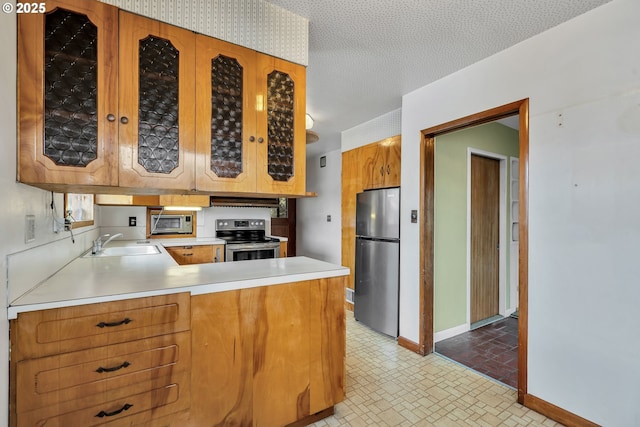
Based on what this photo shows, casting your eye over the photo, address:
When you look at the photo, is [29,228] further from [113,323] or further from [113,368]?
[113,368]

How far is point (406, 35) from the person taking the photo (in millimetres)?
1976

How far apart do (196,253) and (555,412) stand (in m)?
3.73

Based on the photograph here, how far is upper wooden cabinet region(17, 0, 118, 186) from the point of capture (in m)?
1.21

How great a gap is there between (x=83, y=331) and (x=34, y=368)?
0.18 meters

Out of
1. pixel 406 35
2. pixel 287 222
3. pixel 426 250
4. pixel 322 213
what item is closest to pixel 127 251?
pixel 426 250

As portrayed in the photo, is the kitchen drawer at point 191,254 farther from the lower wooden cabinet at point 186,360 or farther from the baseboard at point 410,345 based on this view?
the baseboard at point 410,345

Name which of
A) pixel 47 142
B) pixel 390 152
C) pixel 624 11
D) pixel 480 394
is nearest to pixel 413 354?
pixel 480 394

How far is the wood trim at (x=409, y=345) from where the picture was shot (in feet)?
9.07

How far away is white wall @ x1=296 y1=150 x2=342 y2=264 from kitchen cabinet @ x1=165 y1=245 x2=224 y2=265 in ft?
6.77

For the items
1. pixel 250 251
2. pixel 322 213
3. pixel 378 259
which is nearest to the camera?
pixel 378 259

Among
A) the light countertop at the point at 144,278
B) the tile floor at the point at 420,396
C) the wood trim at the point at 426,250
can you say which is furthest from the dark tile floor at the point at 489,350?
the light countertop at the point at 144,278

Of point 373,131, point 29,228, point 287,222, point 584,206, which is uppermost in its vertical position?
point 373,131

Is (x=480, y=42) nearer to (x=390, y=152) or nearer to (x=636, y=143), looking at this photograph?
(x=636, y=143)

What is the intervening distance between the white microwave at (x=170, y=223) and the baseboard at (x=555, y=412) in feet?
13.7
